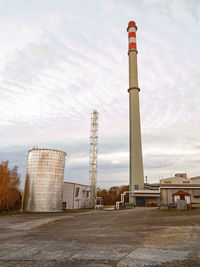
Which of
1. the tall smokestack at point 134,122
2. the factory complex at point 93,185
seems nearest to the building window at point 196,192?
the factory complex at point 93,185

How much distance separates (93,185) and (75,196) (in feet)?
14.8

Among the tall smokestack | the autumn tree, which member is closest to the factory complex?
the tall smokestack

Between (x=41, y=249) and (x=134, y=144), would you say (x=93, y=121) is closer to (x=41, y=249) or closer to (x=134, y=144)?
(x=134, y=144)

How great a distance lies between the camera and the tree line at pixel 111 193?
73.1 m

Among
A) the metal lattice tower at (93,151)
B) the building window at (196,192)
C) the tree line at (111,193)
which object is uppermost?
the metal lattice tower at (93,151)

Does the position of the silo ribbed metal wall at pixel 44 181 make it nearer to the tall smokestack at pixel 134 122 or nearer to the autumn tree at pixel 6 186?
the autumn tree at pixel 6 186

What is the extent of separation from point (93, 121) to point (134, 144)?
10847 mm

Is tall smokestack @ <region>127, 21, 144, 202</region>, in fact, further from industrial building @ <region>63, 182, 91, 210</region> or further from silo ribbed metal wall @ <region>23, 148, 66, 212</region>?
silo ribbed metal wall @ <region>23, 148, 66, 212</region>

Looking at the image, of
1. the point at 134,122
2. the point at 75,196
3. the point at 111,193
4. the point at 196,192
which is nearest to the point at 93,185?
the point at 75,196

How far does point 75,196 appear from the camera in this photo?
3897 cm

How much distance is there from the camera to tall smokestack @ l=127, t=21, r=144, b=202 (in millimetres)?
43281

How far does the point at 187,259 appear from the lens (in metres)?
6.00

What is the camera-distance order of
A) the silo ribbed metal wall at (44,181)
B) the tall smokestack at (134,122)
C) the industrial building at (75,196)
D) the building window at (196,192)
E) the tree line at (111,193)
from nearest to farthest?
the silo ribbed metal wall at (44,181) → the building window at (196,192) → the industrial building at (75,196) → the tall smokestack at (134,122) → the tree line at (111,193)

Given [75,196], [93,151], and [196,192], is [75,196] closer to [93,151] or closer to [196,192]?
[93,151]
